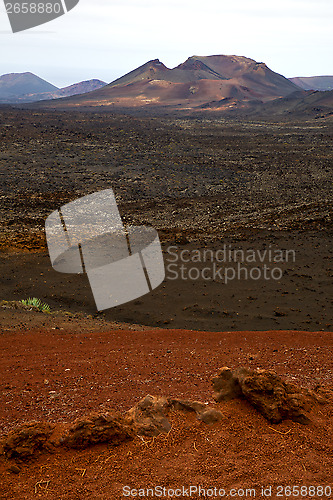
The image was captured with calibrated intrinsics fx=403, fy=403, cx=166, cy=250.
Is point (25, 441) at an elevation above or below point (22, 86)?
below

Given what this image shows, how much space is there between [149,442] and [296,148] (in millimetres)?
34323

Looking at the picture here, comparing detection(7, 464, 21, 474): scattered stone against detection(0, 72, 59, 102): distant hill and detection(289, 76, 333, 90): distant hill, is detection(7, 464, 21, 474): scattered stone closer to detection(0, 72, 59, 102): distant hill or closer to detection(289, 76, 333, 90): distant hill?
detection(289, 76, 333, 90): distant hill

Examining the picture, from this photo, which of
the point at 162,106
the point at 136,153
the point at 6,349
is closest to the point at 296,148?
the point at 136,153

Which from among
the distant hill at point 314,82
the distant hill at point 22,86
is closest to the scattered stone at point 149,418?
the distant hill at point 314,82

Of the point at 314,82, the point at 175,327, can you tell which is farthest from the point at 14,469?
the point at 314,82

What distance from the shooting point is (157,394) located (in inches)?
178

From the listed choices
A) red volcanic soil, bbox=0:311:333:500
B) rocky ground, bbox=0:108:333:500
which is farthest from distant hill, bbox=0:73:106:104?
red volcanic soil, bbox=0:311:333:500

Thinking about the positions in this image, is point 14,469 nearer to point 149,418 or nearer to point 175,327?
point 149,418

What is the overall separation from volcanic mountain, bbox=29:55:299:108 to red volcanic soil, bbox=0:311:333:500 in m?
81.7

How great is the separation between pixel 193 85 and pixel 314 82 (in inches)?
3620

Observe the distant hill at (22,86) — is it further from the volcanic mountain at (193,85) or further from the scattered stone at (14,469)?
the scattered stone at (14,469)

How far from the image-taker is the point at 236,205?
64.3 feet

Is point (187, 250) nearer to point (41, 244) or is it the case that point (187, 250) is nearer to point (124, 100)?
point (41, 244)

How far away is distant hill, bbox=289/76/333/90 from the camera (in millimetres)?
164625
